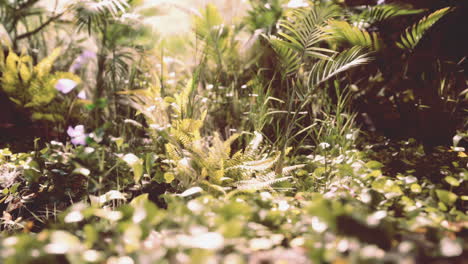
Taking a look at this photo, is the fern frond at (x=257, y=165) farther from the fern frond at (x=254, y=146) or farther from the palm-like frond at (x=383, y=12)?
the palm-like frond at (x=383, y=12)

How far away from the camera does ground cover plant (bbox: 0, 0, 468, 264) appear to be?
38.7 inches

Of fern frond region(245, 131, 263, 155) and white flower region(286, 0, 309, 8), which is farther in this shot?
white flower region(286, 0, 309, 8)

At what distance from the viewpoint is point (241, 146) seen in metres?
2.71

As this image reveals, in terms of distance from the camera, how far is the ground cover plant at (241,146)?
98 centimetres

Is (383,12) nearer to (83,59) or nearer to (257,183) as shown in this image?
(257,183)

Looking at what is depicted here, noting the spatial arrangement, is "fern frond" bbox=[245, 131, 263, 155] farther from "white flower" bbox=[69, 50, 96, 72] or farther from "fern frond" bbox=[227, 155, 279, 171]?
"white flower" bbox=[69, 50, 96, 72]

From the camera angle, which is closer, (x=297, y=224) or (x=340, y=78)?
(x=297, y=224)

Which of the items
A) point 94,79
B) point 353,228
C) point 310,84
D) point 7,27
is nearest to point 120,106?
point 94,79

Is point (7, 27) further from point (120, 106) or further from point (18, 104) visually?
point (120, 106)

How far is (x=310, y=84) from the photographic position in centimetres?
212

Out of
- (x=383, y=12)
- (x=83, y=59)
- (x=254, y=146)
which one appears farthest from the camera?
(x=83, y=59)

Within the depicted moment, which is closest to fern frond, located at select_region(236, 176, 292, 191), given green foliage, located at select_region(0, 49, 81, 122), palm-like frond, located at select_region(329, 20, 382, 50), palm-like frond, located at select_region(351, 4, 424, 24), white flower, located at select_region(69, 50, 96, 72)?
palm-like frond, located at select_region(329, 20, 382, 50)

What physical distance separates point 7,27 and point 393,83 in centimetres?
335

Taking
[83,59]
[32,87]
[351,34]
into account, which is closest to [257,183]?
[351,34]
